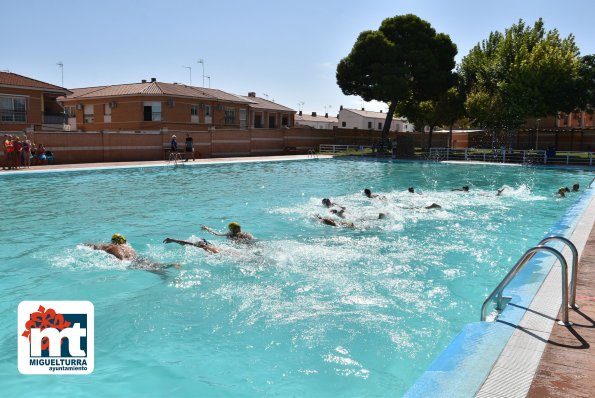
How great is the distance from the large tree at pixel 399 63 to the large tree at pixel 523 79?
118 inches

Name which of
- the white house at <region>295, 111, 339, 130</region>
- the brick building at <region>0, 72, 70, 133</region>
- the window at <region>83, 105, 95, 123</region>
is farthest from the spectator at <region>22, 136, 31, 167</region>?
the white house at <region>295, 111, 339, 130</region>

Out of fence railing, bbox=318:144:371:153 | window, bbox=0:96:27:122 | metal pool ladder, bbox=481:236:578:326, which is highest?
window, bbox=0:96:27:122

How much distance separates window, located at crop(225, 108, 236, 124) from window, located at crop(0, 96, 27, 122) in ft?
56.1

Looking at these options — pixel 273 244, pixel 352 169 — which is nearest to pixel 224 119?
pixel 352 169

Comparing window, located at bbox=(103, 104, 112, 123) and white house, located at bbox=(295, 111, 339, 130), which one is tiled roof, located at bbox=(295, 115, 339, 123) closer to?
white house, located at bbox=(295, 111, 339, 130)

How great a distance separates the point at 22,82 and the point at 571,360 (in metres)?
37.4

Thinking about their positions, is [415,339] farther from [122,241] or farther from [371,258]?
[122,241]

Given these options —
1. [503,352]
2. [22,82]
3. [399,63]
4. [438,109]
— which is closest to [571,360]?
[503,352]

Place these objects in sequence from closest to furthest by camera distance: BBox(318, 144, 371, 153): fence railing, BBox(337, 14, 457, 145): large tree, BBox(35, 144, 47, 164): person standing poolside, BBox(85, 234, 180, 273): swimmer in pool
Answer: BBox(85, 234, 180, 273): swimmer in pool → BBox(35, 144, 47, 164): person standing poolside → BBox(337, 14, 457, 145): large tree → BBox(318, 144, 371, 153): fence railing

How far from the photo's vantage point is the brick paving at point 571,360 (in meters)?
3.45

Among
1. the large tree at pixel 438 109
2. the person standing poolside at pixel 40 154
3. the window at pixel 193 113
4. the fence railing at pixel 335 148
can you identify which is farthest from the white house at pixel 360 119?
the person standing poolside at pixel 40 154

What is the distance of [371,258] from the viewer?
377 inches

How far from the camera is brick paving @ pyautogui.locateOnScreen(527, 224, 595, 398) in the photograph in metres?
3.45

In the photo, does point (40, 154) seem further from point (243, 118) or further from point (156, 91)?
point (243, 118)
